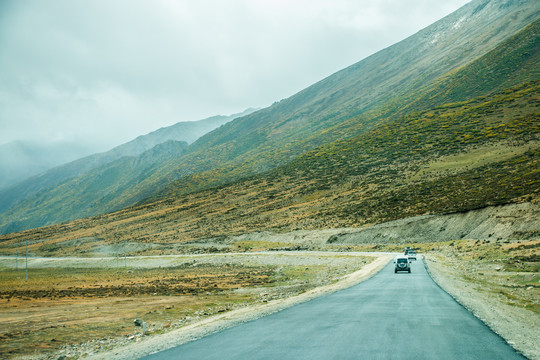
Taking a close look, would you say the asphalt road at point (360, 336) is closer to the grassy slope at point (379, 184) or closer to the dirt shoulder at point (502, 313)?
the dirt shoulder at point (502, 313)

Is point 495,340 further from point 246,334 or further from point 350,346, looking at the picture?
point 246,334

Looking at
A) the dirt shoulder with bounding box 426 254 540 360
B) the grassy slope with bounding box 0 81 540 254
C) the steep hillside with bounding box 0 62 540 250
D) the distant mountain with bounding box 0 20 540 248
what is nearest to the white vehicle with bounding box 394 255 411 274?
the dirt shoulder with bounding box 426 254 540 360

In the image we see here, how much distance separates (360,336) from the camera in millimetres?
10742

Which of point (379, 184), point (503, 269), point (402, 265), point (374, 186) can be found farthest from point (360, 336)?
point (379, 184)

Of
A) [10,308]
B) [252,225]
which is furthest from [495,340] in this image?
[252,225]

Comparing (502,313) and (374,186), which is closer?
(502,313)

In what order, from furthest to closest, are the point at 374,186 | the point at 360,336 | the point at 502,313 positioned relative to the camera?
the point at 374,186 < the point at 502,313 < the point at 360,336

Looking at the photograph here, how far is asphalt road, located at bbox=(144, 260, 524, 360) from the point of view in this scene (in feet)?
30.2

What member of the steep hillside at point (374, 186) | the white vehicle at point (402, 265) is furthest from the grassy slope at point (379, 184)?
the white vehicle at point (402, 265)

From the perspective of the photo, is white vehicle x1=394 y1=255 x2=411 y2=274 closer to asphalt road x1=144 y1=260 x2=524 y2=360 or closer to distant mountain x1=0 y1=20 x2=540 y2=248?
asphalt road x1=144 y1=260 x2=524 y2=360

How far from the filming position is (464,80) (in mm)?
177125

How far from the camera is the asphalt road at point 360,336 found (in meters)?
9.20

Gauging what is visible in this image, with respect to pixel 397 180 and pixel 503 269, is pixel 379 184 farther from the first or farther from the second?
pixel 503 269

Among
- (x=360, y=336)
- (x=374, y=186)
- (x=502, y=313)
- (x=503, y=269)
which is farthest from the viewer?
(x=374, y=186)
